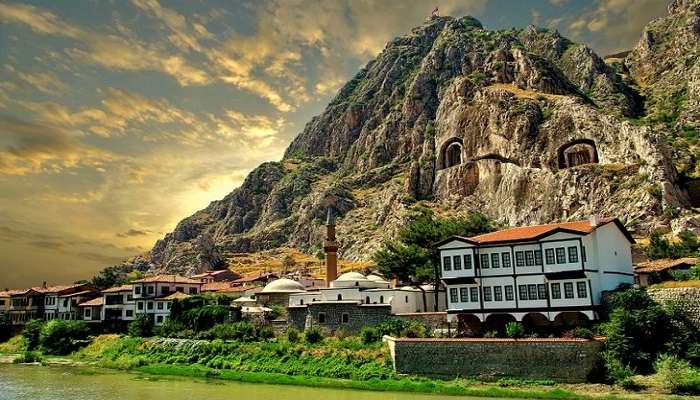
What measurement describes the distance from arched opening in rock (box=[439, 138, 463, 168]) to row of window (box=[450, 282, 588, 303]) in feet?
295

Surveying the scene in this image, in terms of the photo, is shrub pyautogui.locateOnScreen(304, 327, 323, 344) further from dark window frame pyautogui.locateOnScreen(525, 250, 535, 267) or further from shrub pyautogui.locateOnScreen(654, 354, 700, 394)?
shrub pyautogui.locateOnScreen(654, 354, 700, 394)

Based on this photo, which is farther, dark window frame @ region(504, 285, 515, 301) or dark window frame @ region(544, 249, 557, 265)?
dark window frame @ region(504, 285, 515, 301)

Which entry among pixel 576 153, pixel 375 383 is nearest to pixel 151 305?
pixel 375 383

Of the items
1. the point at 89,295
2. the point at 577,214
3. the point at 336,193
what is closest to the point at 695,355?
the point at 577,214

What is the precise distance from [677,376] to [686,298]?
6520 millimetres

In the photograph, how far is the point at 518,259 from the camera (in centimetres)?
4038

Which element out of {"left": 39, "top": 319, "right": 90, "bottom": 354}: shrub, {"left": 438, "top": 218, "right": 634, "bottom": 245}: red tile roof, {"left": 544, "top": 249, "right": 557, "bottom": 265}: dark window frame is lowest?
{"left": 39, "top": 319, "right": 90, "bottom": 354}: shrub

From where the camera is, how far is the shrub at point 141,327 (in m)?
62.2

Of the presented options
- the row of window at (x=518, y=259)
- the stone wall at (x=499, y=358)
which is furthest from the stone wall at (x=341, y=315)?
the row of window at (x=518, y=259)

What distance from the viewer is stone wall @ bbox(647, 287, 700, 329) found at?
110 feet

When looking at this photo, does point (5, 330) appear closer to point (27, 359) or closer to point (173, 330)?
point (27, 359)

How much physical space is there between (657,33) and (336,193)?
109 metres

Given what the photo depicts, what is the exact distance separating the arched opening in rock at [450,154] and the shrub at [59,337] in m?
89.8

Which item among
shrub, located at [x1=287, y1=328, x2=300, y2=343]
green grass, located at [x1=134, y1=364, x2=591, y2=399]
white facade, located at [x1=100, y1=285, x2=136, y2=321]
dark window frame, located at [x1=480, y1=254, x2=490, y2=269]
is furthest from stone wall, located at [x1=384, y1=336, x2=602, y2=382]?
white facade, located at [x1=100, y1=285, x2=136, y2=321]
